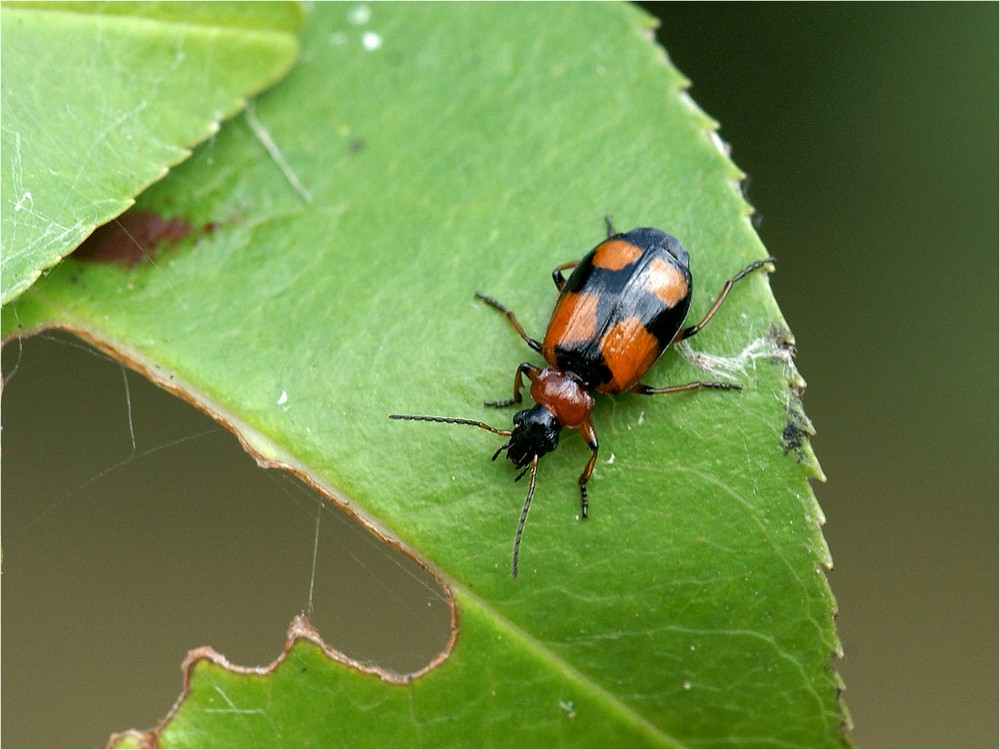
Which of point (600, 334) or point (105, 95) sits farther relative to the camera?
point (600, 334)

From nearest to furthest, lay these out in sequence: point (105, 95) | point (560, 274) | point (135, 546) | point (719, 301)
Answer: point (105, 95)
point (719, 301)
point (560, 274)
point (135, 546)

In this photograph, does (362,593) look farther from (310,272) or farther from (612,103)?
(612,103)

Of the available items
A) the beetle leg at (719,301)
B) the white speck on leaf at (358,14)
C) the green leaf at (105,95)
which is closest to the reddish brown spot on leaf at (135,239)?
the green leaf at (105,95)

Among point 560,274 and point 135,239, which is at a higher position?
point 560,274

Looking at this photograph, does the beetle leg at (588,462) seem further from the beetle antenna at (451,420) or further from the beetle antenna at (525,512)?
the beetle antenna at (451,420)

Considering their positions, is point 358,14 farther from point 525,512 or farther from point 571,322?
point 525,512

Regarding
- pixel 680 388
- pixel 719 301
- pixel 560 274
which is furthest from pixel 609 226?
pixel 680 388

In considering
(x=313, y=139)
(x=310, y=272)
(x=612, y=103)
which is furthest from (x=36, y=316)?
(x=612, y=103)

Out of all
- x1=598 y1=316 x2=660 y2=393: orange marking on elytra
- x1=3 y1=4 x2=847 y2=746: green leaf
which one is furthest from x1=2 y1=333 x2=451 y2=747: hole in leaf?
x1=598 y1=316 x2=660 y2=393: orange marking on elytra
